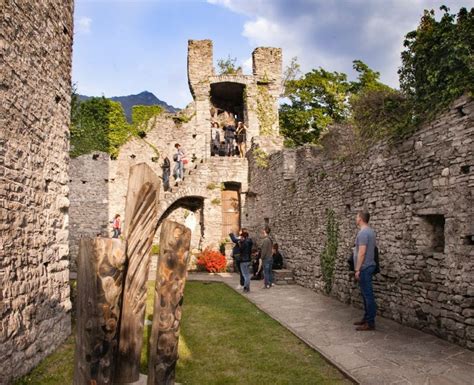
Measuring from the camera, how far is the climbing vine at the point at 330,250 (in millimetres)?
9898


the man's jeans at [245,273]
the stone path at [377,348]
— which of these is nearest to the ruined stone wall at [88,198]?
the man's jeans at [245,273]

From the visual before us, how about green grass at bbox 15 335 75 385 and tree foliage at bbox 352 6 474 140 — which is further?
tree foliage at bbox 352 6 474 140

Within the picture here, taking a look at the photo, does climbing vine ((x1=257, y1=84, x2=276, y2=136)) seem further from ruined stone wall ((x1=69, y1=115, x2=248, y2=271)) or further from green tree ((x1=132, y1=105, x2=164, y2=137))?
green tree ((x1=132, y1=105, x2=164, y2=137))

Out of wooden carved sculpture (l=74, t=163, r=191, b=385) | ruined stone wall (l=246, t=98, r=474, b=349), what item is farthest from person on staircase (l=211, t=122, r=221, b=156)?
wooden carved sculpture (l=74, t=163, r=191, b=385)

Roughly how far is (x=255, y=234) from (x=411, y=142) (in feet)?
34.8

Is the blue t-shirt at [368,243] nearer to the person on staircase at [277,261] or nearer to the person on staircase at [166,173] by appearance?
the person on staircase at [277,261]

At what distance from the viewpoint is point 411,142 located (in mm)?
7020

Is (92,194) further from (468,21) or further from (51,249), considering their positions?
(468,21)

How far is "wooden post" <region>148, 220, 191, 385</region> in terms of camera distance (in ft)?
11.3

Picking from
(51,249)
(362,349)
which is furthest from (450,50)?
(51,249)

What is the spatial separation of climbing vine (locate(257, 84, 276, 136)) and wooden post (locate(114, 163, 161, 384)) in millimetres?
16968

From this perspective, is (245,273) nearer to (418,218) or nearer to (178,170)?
(418,218)

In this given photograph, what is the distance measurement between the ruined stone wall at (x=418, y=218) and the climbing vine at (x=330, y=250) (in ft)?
0.69

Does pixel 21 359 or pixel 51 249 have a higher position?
pixel 51 249
